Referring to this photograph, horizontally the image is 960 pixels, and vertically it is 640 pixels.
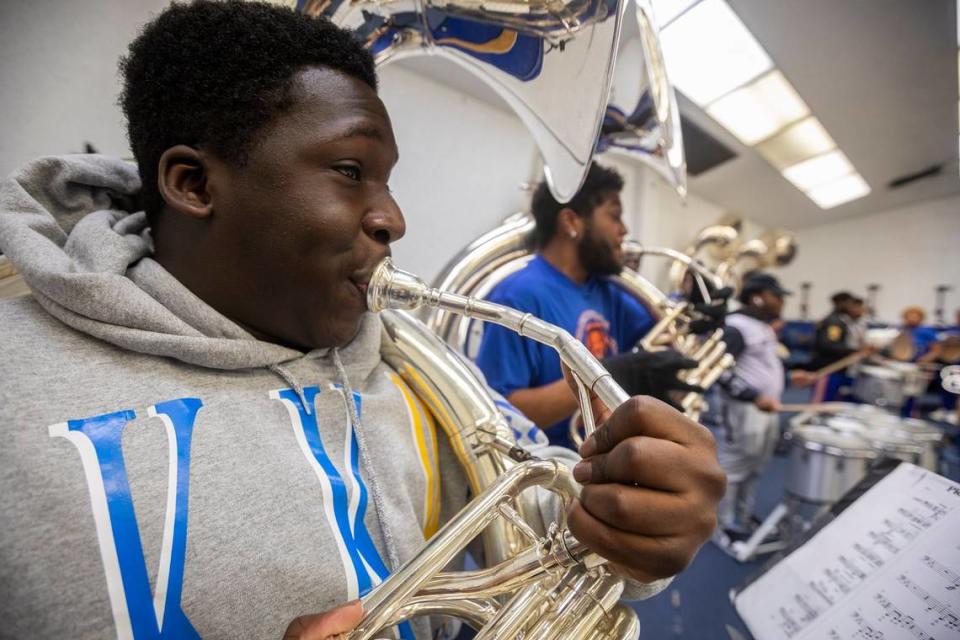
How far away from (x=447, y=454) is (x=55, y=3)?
3.43 ft

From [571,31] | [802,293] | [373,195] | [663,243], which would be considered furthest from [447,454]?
[802,293]

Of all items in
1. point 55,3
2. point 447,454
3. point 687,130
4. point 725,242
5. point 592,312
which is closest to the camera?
point 447,454

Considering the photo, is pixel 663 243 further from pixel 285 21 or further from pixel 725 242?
pixel 285 21

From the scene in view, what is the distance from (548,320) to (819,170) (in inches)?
160

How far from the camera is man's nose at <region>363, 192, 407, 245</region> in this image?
45cm

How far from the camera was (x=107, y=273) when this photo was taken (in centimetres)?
38

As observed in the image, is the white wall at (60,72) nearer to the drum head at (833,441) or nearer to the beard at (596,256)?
the beard at (596,256)

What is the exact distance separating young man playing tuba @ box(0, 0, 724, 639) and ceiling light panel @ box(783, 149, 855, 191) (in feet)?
12.6

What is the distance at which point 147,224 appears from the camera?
0.51 meters

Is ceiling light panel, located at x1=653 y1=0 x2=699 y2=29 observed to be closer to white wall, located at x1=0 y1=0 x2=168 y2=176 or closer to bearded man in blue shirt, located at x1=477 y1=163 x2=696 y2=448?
bearded man in blue shirt, located at x1=477 y1=163 x2=696 y2=448

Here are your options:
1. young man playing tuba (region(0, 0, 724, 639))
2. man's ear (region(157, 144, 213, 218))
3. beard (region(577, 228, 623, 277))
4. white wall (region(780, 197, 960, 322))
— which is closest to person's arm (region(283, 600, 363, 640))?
young man playing tuba (region(0, 0, 724, 639))

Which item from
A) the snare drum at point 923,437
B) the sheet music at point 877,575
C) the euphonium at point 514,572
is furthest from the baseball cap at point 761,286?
the euphonium at point 514,572

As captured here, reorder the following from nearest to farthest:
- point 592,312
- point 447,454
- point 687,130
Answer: point 447,454
point 592,312
point 687,130

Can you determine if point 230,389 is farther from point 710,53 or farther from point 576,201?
point 710,53
